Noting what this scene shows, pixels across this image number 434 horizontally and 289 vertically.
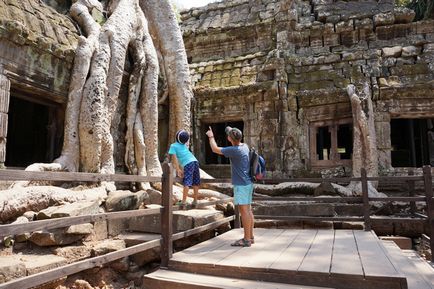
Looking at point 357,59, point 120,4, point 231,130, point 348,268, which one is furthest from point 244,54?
point 348,268

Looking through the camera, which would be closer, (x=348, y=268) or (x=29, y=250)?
(x=348, y=268)

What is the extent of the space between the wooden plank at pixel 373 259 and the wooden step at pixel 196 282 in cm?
54

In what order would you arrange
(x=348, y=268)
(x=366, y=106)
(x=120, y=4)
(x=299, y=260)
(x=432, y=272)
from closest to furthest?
(x=348, y=268) → (x=299, y=260) → (x=432, y=272) → (x=120, y=4) → (x=366, y=106)

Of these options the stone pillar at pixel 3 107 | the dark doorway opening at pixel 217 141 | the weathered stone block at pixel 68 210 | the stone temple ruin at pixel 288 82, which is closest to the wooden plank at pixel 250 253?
the weathered stone block at pixel 68 210

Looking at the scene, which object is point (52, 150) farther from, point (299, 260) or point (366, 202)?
point (366, 202)

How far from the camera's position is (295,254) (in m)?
3.24

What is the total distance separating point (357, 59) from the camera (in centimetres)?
941

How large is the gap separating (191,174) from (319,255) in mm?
1953

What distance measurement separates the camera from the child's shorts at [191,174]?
4.34 meters

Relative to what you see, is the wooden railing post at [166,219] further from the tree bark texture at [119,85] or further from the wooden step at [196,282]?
the tree bark texture at [119,85]

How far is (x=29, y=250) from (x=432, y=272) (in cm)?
410

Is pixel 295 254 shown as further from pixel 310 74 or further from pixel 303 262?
pixel 310 74

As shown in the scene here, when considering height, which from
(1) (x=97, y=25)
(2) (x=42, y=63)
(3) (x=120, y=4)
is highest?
(3) (x=120, y=4)

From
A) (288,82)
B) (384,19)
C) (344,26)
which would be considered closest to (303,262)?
(288,82)
